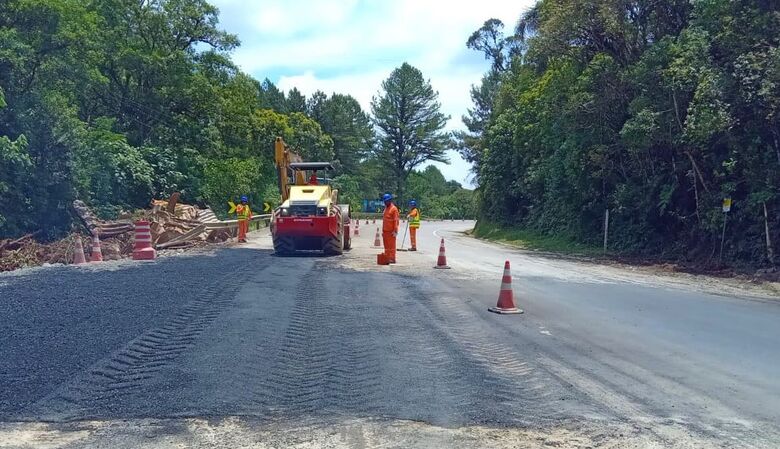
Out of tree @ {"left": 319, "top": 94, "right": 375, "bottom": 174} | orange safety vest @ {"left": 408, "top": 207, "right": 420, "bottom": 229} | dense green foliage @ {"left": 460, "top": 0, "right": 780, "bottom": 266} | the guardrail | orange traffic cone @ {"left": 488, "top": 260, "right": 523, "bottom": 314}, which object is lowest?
orange traffic cone @ {"left": 488, "top": 260, "right": 523, "bottom": 314}

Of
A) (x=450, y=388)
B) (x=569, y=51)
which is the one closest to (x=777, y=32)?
(x=569, y=51)

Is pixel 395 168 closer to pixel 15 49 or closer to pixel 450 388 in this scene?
pixel 15 49

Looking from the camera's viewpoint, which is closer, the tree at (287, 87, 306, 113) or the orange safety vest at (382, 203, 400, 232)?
the orange safety vest at (382, 203, 400, 232)

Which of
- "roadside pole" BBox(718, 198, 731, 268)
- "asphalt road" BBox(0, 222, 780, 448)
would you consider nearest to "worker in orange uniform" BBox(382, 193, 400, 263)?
"asphalt road" BBox(0, 222, 780, 448)

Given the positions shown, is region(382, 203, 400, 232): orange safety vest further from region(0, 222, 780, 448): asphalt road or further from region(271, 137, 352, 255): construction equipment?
region(0, 222, 780, 448): asphalt road

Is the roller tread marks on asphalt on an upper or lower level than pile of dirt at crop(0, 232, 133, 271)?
lower

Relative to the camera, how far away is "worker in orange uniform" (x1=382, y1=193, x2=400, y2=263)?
54.7ft

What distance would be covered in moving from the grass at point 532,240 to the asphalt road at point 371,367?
14020mm

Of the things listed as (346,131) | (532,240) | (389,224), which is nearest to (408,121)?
(346,131)

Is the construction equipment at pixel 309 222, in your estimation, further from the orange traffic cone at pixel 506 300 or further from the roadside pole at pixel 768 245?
the roadside pole at pixel 768 245

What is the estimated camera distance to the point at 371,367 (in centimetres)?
661

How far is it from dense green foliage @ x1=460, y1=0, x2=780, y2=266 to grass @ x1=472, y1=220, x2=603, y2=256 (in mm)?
571

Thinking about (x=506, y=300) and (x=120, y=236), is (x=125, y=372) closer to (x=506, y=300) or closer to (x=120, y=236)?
(x=506, y=300)

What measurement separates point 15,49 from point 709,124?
1963cm
